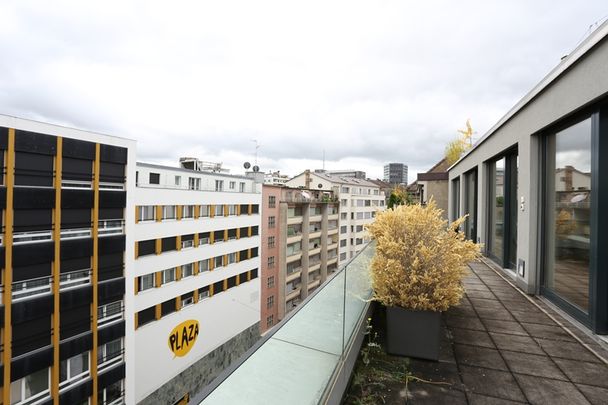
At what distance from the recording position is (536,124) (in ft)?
19.3

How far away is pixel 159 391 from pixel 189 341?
400 centimetres

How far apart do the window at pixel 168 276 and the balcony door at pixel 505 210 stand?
22.6m

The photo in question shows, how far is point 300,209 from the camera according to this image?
4344 cm

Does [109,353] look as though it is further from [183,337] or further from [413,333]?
[413,333]

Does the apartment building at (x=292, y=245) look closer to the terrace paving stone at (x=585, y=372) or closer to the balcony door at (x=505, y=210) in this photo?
the balcony door at (x=505, y=210)

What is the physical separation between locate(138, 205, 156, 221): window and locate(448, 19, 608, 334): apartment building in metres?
22.2

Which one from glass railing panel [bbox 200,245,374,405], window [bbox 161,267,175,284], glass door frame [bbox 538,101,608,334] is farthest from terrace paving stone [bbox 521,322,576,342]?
window [bbox 161,267,175,284]

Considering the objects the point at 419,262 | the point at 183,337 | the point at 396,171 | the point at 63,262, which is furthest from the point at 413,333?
the point at 396,171

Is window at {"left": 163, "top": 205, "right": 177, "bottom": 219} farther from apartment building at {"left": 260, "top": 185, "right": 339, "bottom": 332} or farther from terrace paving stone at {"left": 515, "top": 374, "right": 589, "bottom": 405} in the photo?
terrace paving stone at {"left": 515, "top": 374, "right": 589, "bottom": 405}

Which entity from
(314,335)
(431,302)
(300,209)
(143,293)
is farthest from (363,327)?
(300,209)

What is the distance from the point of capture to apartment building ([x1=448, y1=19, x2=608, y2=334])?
3965mm

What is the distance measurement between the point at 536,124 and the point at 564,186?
1.44 metres

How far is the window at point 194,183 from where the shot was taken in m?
27.5

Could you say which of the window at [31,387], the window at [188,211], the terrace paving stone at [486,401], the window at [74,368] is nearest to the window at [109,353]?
the window at [74,368]
